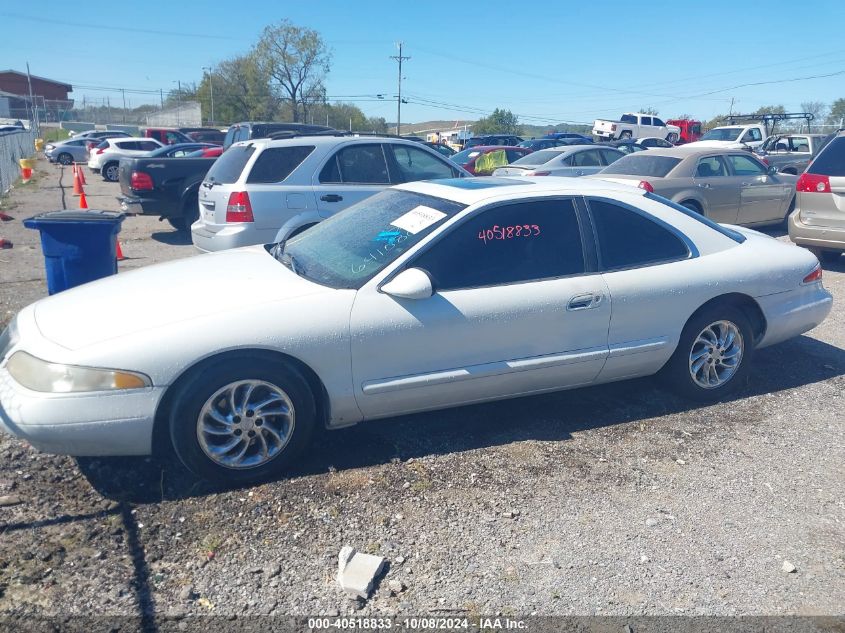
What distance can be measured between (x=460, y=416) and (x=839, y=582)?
2195 millimetres

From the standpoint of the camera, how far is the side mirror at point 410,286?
371 cm

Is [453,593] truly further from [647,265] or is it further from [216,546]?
[647,265]

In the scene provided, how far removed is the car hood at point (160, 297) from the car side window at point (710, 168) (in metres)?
7.87

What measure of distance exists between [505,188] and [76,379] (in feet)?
8.83

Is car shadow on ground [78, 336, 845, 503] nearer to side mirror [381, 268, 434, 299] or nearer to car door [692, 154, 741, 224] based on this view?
side mirror [381, 268, 434, 299]

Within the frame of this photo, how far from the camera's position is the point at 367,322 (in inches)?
145

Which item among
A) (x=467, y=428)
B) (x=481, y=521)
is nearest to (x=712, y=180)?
(x=467, y=428)

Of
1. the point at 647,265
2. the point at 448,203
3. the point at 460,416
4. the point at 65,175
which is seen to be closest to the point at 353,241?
the point at 448,203

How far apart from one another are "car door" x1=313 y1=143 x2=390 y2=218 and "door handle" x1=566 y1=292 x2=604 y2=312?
414 centimetres

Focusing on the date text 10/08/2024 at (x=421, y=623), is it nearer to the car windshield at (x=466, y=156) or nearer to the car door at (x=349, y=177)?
the car door at (x=349, y=177)

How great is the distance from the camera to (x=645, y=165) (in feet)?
34.1

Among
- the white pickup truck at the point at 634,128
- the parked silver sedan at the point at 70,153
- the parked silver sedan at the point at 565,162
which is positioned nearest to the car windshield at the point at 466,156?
the parked silver sedan at the point at 565,162

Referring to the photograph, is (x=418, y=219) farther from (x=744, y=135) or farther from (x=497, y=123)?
(x=497, y=123)

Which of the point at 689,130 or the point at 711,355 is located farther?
the point at 689,130
